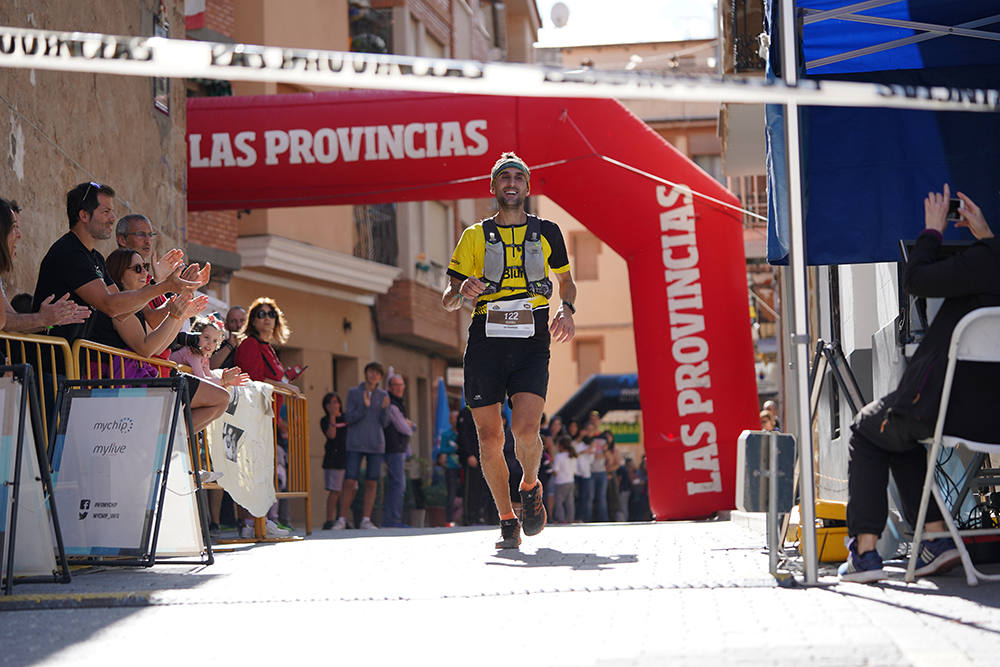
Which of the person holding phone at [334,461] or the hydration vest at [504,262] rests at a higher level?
the hydration vest at [504,262]

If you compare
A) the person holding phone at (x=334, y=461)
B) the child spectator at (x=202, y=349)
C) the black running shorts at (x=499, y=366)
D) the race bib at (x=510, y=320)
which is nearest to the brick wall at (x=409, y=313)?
the person holding phone at (x=334, y=461)

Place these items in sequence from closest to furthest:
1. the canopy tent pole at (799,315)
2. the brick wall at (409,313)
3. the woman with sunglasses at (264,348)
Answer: the canopy tent pole at (799,315)
the woman with sunglasses at (264,348)
the brick wall at (409,313)

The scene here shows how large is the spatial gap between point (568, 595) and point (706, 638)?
1218 millimetres

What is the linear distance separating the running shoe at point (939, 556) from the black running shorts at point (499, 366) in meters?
2.84

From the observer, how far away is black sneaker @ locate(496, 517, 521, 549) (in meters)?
7.77

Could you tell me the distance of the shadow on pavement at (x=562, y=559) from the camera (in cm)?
664

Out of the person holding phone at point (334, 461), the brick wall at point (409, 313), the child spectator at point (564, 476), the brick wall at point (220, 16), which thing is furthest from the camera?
the brick wall at point (409, 313)

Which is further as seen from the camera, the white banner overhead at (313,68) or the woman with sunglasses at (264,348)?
the woman with sunglasses at (264,348)

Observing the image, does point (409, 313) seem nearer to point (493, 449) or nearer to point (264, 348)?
point (264, 348)

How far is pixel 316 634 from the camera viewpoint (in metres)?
4.46

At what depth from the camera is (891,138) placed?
725 cm

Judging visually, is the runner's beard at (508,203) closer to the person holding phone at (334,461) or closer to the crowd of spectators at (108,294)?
the crowd of spectators at (108,294)

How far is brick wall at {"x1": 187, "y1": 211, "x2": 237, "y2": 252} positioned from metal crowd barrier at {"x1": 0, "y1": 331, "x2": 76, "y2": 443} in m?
14.0

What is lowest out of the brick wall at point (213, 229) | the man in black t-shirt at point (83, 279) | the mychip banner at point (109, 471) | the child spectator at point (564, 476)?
the child spectator at point (564, 476)
